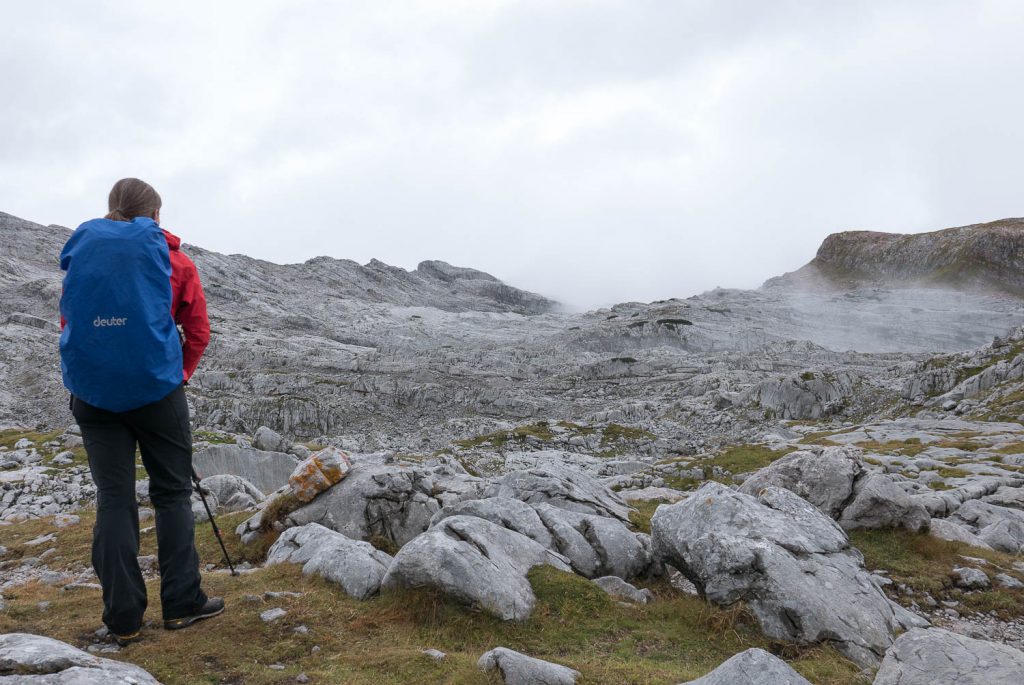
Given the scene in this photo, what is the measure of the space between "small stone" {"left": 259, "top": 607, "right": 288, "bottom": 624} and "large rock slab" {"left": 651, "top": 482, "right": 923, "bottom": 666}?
21.3 ft

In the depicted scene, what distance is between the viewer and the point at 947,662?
600 centimetres

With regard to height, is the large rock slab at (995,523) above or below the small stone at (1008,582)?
below

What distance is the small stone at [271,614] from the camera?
8211 millimetres

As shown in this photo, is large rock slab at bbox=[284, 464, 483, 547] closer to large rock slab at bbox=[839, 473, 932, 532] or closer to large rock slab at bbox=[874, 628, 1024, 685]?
large rock slab at bbox=[839, 473, 932, 532]

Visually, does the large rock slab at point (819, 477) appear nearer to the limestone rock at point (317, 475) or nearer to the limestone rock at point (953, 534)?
the limestone rock at point (953, 534)

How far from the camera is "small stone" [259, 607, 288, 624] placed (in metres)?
8.21

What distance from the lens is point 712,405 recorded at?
64.2 meters

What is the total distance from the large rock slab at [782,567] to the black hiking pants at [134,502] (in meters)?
7.71

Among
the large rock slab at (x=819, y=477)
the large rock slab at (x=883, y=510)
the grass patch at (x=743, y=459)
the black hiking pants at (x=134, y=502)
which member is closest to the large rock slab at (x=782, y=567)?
the large rock slab at (x=883, y=510)

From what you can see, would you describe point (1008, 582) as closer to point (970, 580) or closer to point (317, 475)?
point (970, 580)

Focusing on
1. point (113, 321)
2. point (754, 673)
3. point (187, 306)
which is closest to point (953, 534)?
point (754, 673)

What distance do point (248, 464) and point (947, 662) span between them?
25.4 m

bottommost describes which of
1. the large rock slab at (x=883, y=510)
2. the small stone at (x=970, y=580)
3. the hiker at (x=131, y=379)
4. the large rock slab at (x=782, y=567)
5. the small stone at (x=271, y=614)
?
the small stone at (x=970, y=580)

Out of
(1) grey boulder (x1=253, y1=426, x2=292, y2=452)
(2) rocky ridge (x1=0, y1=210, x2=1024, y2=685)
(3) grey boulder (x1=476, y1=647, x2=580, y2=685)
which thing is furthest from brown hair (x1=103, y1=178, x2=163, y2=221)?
(1) grey boulder (x1=253, y1=426, x2=292, y2=452)
